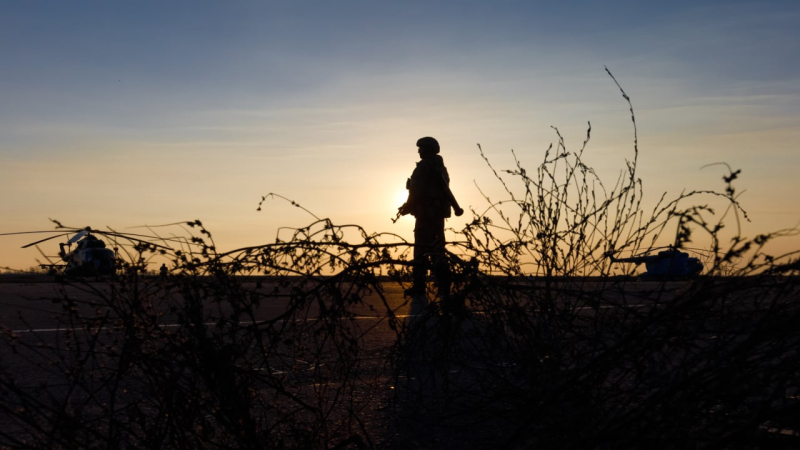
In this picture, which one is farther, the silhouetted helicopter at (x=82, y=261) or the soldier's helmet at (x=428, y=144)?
the soldier's helmet at (x=428, y=144)

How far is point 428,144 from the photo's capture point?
11.9 meters

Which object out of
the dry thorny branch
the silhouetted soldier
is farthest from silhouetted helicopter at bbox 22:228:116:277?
the silhouetted soldier

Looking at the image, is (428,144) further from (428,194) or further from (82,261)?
(82,261)

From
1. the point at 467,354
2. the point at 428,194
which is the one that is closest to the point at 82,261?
the point at 467,354

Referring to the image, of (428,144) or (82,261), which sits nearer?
(82,261)

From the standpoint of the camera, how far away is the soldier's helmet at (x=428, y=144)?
469 inches

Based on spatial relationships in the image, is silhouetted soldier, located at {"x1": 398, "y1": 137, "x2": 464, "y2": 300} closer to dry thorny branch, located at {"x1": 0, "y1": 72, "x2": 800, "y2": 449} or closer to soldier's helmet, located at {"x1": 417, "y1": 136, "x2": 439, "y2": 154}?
soldier's helmet, located at {"x1": 417, "y1": 136, "x2": 439, "y2": 154}

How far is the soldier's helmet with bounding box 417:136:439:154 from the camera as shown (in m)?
11.9

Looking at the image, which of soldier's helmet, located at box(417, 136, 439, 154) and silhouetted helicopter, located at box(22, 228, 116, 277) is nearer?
silhouetted helicopter, located at box(22, 228, 116, 277)

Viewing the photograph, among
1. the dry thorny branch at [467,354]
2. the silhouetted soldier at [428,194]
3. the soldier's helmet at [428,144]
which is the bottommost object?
the dry thorny branch at [467,354]

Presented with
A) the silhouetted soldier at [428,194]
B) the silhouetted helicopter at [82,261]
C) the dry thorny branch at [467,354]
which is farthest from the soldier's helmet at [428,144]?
the silhouetted helicopter at [82,261]

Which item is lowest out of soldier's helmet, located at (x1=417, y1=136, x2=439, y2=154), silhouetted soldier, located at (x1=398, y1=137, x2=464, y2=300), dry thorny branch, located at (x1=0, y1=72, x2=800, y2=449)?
dry thorny branch, located at (x1=0, y1=72, x2=800, y2=449)

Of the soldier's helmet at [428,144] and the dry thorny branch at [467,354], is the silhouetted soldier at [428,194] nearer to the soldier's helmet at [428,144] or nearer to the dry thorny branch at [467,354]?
the soldier's helmet at [428,144]

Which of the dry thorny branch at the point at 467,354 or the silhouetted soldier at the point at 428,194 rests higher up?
the silhouetted soldier at the point at 428,194
